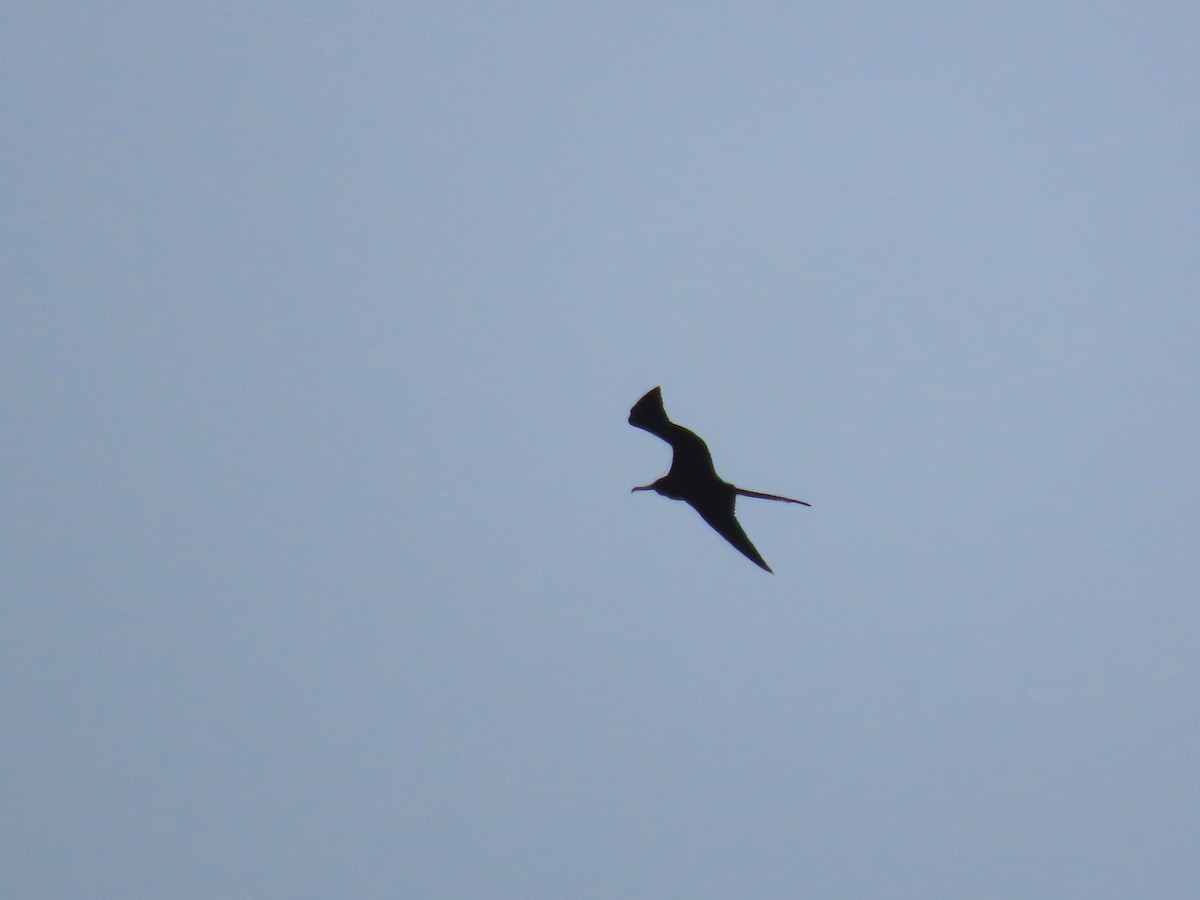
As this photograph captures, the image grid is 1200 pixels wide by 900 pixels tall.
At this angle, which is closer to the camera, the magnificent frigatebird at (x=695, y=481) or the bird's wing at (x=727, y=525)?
the magnificent frigatebird at (x=695, y=481)

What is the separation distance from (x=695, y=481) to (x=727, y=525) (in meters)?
0.75

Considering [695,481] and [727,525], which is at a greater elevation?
[695,481]

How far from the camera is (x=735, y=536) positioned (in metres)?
16.6

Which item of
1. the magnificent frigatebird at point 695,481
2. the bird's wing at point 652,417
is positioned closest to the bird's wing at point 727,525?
the magnificent frigatebird at point 695,481

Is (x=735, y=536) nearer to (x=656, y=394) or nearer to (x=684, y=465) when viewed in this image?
(x=684, y=465)

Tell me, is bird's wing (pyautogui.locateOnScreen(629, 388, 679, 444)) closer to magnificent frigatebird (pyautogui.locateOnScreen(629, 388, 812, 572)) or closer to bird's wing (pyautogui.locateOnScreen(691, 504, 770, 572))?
magnificent frigatebird (pyautogui.locateOnScreen(629, 388, 812, 572))

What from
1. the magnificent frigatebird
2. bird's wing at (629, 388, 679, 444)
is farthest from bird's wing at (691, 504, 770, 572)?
bird's wing at (629, 388, 679, 444)

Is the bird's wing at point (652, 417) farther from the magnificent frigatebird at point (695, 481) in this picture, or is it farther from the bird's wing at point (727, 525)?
the bird's wing at point (727, 525)

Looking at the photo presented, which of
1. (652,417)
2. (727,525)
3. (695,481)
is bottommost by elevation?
(727,525)

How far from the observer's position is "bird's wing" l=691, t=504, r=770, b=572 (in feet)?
54.0

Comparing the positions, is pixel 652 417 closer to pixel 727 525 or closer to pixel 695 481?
pixel 695 481

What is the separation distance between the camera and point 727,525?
16.5 m

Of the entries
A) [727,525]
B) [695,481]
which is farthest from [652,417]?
[727,525]

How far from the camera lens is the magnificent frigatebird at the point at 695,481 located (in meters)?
15.5
